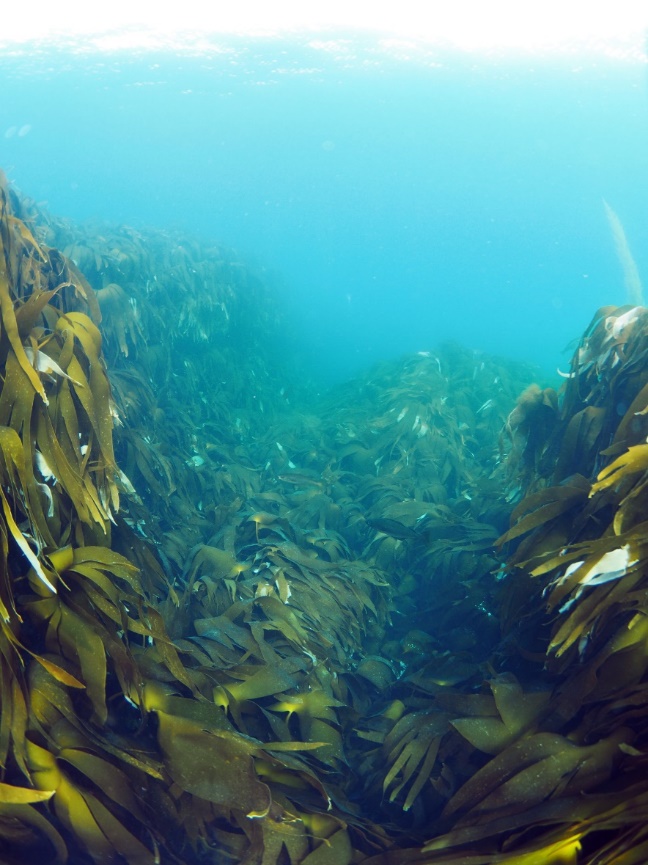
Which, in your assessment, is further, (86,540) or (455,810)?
(86,540)

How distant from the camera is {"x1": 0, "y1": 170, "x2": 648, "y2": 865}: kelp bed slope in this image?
3.59 ft

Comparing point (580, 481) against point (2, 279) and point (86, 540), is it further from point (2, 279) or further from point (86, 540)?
point (2, 279)

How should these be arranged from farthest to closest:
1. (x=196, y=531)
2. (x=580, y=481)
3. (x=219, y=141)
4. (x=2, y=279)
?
(x=219, y=141)
(x=196, y=531)
(x=580, y=481)
(x=2, y=279)

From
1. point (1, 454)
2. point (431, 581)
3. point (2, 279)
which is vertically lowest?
point (431, 581)

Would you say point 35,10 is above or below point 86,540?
above

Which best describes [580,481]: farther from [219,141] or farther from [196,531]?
[219,141]

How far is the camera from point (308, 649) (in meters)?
2.11

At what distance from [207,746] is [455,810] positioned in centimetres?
70

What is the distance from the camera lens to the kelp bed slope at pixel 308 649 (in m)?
1.10

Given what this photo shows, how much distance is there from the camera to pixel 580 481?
69.8 inches

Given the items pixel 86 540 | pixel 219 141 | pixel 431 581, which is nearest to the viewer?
pixel 86 540

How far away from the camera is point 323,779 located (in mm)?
1514

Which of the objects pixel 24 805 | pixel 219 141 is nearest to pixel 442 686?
pixel 24 805

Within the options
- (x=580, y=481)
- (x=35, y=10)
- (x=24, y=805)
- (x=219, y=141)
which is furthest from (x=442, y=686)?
(x=219, y=141)
